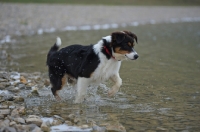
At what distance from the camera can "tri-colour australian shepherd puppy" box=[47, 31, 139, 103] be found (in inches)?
259

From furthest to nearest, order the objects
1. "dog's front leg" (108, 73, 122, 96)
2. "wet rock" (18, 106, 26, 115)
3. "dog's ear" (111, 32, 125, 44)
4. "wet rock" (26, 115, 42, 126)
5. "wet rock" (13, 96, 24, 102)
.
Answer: "dog's front leg" (108, 73, 122, 96)
"wet rock" (13, 96, 24, 102)
"dog's ear" (111, 32, 125, 44)
"wet rock" (18, 106, 26, 115)
"wet rock" (26, 115, 42, 126)

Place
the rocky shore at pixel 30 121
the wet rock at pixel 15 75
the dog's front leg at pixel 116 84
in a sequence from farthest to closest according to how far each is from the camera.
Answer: the wet rock at pixel 15 75 → the dog's front leg at pixel 116 84 → the rocky shore at pixel 30 121

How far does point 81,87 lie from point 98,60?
0.74 metres

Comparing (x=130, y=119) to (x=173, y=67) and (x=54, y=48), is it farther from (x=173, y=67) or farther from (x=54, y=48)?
(x=173, y=67)

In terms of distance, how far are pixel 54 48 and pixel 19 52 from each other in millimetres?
6408

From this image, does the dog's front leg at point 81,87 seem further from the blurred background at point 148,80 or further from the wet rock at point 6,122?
the wet rock at point 6,122

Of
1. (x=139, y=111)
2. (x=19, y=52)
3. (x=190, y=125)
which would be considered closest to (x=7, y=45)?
(x=19, y=52)

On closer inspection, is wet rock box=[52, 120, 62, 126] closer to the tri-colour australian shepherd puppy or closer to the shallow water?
the shallow water

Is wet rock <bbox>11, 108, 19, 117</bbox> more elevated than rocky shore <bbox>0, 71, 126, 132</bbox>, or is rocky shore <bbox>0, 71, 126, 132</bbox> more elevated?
wet rock <bbox>11, 108, 19, 117</bbox>

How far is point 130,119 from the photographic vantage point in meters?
5.82

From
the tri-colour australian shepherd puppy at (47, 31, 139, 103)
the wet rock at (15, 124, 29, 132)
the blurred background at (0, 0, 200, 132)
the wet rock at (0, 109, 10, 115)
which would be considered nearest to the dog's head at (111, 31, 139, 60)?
the tri-colour australian shepherd puppy at (47, 31, 139, 103)

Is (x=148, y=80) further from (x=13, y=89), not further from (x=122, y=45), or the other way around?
(x=13, y=89)

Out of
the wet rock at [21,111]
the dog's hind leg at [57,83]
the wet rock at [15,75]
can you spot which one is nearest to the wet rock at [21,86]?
→ the wet rock at [15,75]

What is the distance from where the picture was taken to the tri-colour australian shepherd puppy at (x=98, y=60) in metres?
6.57
